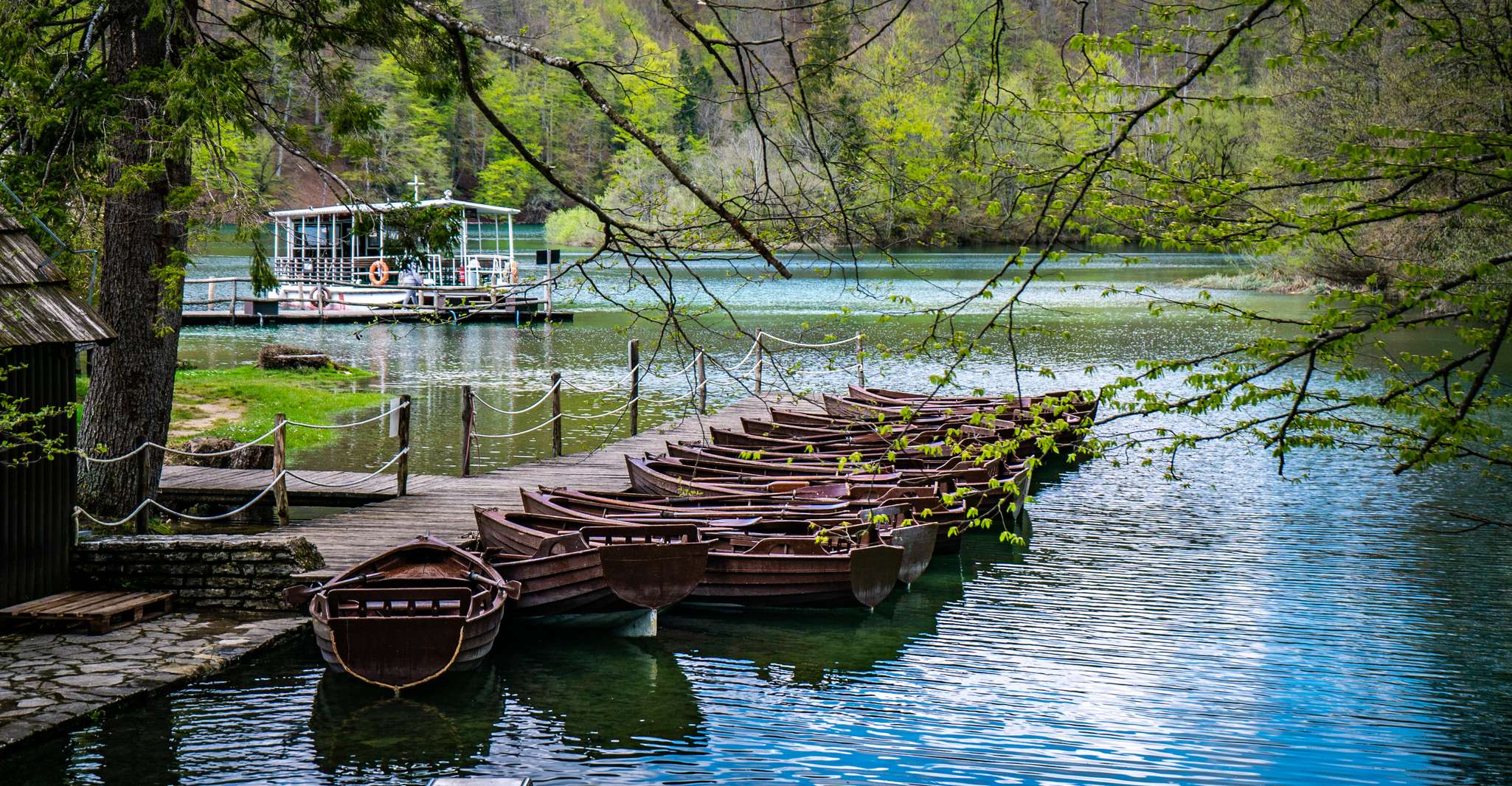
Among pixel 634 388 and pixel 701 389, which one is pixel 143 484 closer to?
pixel 634 388

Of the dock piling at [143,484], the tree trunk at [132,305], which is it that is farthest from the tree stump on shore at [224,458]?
the dock piling at [143,484]

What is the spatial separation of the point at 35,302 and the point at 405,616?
12.5 ft

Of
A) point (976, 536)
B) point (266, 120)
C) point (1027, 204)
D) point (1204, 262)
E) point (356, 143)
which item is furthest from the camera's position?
point (1204, 262)

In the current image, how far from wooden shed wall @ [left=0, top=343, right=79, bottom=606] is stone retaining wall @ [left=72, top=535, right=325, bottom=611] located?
0.82 feet

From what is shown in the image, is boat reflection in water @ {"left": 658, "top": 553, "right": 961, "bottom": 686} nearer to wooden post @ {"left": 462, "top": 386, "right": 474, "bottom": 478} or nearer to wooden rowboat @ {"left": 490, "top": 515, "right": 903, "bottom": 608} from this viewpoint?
wooden rowboat @ {"left": 490, "top": 515, "right": 903, "bottom": 608}

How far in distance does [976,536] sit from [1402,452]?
352 inches

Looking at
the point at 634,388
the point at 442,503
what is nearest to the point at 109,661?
the point at 442,503

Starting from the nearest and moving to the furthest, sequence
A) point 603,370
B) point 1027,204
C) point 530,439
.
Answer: point 1027,204 → point 530,439 → point 603,370

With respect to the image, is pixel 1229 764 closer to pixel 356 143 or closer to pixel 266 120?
pixel 356 143

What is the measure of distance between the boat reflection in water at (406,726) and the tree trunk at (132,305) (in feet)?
13.5

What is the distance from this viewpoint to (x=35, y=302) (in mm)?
9102

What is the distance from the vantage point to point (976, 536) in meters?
14.6

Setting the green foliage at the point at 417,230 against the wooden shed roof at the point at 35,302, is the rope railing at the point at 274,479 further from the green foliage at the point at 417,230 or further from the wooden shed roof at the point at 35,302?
the green foliage at the point at 417,230

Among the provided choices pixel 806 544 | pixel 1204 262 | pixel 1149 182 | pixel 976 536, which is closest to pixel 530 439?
pixel 976 536
